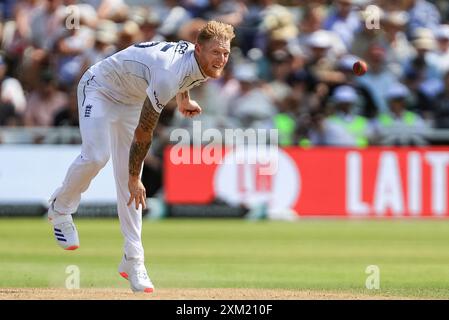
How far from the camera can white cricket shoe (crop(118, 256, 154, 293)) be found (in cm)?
909

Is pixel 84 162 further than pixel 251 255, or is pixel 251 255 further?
pixel 251 255

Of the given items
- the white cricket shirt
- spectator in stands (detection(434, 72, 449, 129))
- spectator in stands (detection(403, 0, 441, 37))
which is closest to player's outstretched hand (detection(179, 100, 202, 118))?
the white cricket shirt

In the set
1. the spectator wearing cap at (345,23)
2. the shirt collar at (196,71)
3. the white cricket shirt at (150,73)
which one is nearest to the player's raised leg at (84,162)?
the white cricket shirt at (150,73)

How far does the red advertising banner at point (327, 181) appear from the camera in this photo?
18516 mm

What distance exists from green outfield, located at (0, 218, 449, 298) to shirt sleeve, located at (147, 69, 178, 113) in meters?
2.40

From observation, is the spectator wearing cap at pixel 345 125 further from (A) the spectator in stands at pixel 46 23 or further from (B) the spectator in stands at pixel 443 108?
(A) the spectator in stands at pixel 46 23

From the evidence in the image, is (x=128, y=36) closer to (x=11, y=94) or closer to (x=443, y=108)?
(x=11, y=94)

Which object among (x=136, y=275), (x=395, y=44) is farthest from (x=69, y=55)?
(x=136, y=275)

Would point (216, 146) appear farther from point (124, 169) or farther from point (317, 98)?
point (124, 169)

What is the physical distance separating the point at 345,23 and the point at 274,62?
1768 mm

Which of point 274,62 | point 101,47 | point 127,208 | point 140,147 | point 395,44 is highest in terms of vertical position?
point 395,44

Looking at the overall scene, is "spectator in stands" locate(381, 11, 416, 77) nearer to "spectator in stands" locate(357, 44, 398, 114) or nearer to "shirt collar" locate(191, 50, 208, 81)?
"spectator in stands" locate(357, 44, 398, 114)

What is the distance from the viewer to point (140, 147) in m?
8.52
